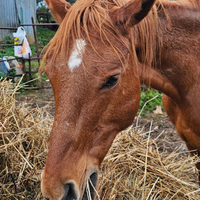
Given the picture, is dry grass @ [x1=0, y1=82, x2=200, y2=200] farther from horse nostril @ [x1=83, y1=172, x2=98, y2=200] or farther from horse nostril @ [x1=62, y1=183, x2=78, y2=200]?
horse nostril @ [x1=62, y1=183, x2=78, y2=200]

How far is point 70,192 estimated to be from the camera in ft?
4.06

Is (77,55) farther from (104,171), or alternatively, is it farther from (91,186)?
(104,171)

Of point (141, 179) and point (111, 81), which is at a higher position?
point (111, 81)

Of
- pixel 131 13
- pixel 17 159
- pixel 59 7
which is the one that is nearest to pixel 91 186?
pixel 17 159

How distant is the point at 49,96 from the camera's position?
17.4 ft

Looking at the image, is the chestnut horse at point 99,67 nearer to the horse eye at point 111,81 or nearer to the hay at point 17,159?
the horse eye at point 111,81

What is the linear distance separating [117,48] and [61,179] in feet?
2.73

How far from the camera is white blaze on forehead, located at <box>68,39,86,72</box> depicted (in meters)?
1.22

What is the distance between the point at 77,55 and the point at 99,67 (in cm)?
15

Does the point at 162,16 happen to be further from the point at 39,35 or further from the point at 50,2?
the point at 39,35

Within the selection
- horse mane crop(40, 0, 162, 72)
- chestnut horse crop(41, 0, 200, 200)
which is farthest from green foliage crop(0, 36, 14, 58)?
horse mane crop(40, 0, 162, 72)

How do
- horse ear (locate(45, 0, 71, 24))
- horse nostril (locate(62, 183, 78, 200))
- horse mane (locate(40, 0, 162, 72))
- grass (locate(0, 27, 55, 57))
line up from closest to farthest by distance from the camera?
horse nostril (locate(62, 183, 78, 200)) → horse mane (locate(40, 0, 162, 72)) → horse ear (locate(45, 0, 71, 24)) → grass (locate(0, 27, 55, 57))

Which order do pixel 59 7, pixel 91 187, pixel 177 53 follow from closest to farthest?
pixel 91 187
pixel 59 7
pixel 177 53

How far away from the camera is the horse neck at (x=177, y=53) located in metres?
1.67
